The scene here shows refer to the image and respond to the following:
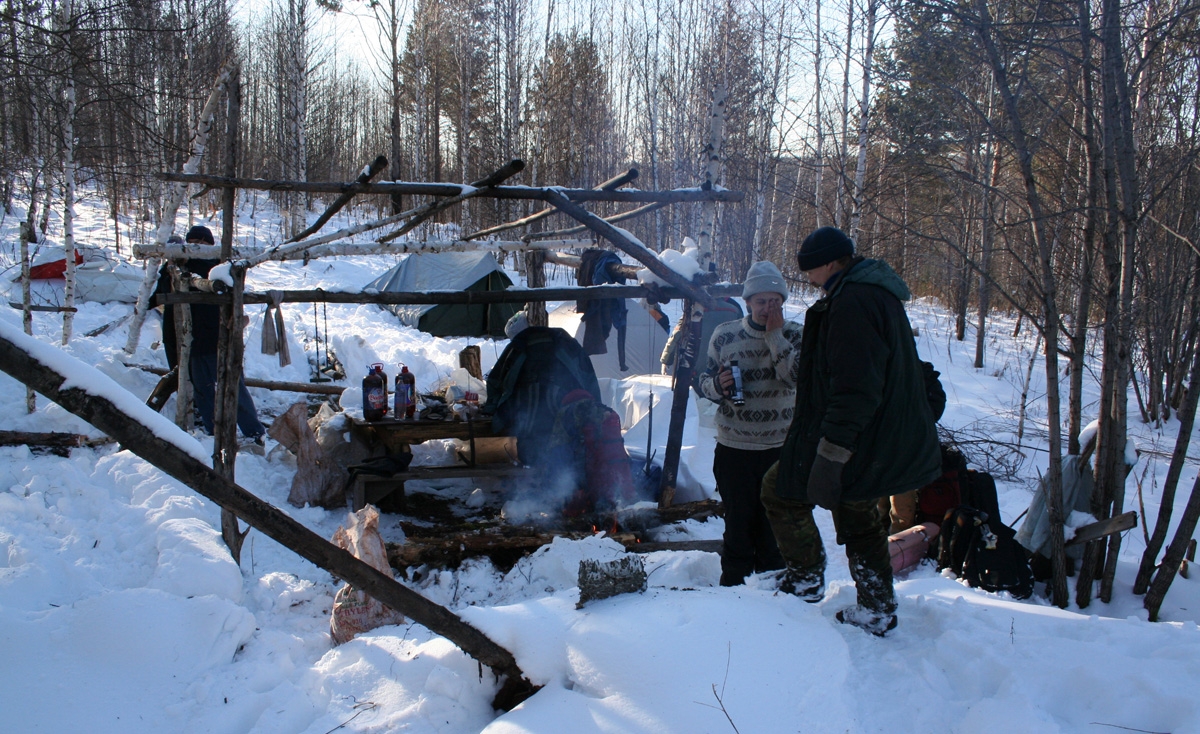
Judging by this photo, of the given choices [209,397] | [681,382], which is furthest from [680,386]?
[209,397]

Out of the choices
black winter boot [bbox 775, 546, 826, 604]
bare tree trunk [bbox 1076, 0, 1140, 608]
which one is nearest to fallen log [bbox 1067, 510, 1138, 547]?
bare tree trunk [bbox 1076, 0, 1140, 608]

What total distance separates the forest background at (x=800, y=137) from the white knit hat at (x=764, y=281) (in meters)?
1.03

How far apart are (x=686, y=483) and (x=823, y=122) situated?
1192 cm

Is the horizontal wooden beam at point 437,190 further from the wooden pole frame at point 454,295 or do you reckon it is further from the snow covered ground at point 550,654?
the snow covered ground at point 550,654

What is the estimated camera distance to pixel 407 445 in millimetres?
5871

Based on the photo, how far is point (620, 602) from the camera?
9.18ft

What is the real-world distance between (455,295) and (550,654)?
2744 millimetres

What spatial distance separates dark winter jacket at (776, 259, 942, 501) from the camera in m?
2.38

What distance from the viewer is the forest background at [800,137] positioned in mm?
3734

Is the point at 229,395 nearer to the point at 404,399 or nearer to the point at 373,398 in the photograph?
the point at 373,398

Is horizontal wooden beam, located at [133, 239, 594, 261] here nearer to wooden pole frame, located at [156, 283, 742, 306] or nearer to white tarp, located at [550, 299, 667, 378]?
wooden pole frame, located at [156, 283, 742, 306]

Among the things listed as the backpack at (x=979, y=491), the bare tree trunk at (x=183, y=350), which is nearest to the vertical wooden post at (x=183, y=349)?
the bare tree trunk at (x=183, y=350)

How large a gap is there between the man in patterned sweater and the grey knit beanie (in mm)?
780

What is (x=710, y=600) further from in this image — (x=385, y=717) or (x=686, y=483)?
(x=686, y=483)
